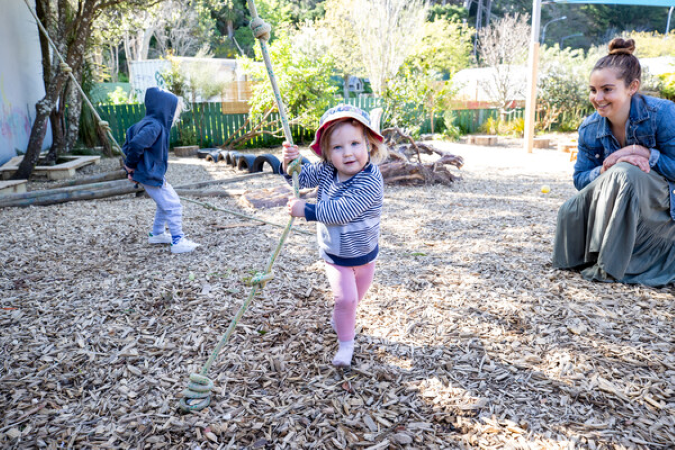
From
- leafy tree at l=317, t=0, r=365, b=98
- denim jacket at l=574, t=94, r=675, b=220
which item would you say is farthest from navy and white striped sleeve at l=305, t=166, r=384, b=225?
leafy tree at l=317, t=0, r=365, b=98

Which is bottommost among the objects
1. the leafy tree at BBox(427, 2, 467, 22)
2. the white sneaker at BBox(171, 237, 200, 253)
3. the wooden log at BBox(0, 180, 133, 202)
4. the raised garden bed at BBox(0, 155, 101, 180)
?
the white sneaker at BBox(171, 237, 200, 253)

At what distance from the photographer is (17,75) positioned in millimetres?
9219

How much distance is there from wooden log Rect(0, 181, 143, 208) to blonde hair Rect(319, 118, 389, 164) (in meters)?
4.02

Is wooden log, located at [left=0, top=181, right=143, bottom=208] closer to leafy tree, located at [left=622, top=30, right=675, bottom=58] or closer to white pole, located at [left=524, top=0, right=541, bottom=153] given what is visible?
white pole, located at [left=524, top=0, right=541, bottom=153]

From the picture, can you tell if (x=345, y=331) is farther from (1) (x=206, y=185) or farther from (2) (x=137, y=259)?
(1) (x=206, y=185)

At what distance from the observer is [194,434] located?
73.6 inches

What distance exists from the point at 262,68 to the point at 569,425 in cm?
1124

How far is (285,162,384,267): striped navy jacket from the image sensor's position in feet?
6.84

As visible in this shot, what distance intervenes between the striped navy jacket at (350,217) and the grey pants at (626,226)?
1.75m

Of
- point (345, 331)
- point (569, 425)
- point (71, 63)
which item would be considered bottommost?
point (569, 425)

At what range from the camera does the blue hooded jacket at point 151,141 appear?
3857mm

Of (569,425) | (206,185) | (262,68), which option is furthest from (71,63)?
(569,425)

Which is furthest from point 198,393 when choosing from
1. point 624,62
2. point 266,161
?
point 266,161

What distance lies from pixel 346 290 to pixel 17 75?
9980 millimetres
